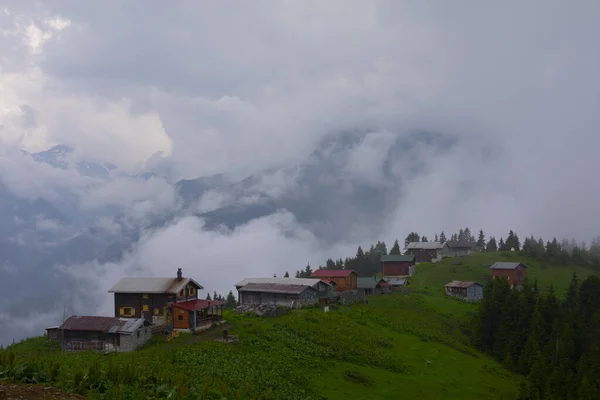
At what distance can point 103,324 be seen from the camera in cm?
4494

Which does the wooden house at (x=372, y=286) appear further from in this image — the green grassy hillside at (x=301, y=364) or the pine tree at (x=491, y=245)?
the pine tree at (x=491, y=245)

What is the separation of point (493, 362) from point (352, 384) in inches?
1225

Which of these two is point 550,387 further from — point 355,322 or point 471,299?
point 471,299

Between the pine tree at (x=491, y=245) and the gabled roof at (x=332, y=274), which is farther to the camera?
the pine tree at (x=491, y=245)

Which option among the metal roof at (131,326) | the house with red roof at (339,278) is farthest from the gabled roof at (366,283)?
the metal roof at (131,326)

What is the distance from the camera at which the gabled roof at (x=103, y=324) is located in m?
43.8

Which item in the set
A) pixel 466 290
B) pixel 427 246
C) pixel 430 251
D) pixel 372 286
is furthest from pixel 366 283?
pixel 427 246

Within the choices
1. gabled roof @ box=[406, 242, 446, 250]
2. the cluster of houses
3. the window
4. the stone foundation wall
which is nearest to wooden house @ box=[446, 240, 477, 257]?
gabled roof @ box=[406, 242, 446, 250]

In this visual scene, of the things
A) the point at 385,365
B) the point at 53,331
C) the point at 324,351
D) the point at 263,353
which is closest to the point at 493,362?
the point at 385,365

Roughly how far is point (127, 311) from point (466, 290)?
227 ft

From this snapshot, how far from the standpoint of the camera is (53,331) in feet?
154

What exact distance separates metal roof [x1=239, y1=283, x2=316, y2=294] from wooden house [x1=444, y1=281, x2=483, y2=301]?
138 ft

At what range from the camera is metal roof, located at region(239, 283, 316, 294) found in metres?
66.8

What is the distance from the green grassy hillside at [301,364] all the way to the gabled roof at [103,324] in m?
2.49
